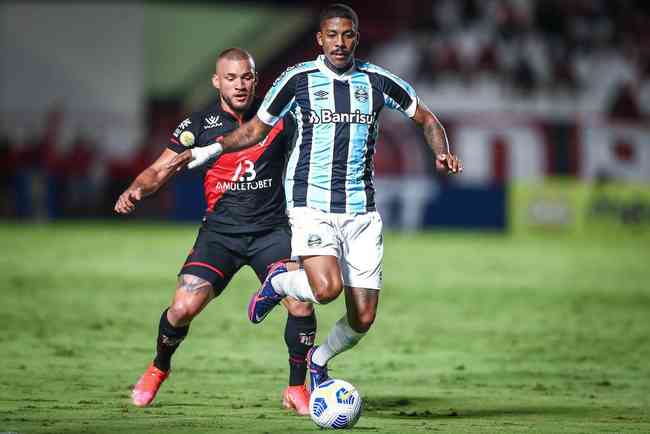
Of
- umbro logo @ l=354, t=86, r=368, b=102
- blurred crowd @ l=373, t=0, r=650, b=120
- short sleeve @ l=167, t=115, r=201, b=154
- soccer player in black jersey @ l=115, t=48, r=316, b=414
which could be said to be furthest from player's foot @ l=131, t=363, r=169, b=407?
blurred crowd @ l=373, t=0, r=650, b=120

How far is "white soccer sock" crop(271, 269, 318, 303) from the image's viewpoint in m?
6.50

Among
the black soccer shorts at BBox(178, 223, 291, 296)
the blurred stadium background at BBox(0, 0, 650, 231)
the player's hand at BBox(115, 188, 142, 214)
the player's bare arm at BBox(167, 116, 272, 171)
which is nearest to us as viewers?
the player's hand at BBox(115, 188, 142, 214)

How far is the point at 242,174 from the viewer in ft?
23.4

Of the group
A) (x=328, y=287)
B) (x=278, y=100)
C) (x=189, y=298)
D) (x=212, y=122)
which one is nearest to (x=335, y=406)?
(x=328, y=287)

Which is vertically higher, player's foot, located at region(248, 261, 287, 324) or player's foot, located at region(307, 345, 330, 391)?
player's foot, located at region(248, 261, 287, 324)

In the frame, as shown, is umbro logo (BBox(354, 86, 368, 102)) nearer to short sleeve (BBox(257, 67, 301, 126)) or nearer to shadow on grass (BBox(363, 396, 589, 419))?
short sleeve (BBox(257, 67, 301, 126))

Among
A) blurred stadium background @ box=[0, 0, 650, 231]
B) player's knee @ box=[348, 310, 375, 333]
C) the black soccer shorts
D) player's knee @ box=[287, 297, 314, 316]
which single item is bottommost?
player's knee @ box=[348, 310, 375, 333]

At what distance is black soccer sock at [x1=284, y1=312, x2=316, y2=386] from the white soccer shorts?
41 centimetres

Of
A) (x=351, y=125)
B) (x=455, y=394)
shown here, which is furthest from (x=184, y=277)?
(x=455, y=394)

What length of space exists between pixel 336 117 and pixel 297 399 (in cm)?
170

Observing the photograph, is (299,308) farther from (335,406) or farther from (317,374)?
(335,406)

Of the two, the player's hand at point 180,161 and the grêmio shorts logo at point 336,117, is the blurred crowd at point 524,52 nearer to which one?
the grêmio shorts logo at point 336,117

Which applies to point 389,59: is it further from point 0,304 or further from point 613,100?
point 0,304

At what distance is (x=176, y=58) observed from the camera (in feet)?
97.2
